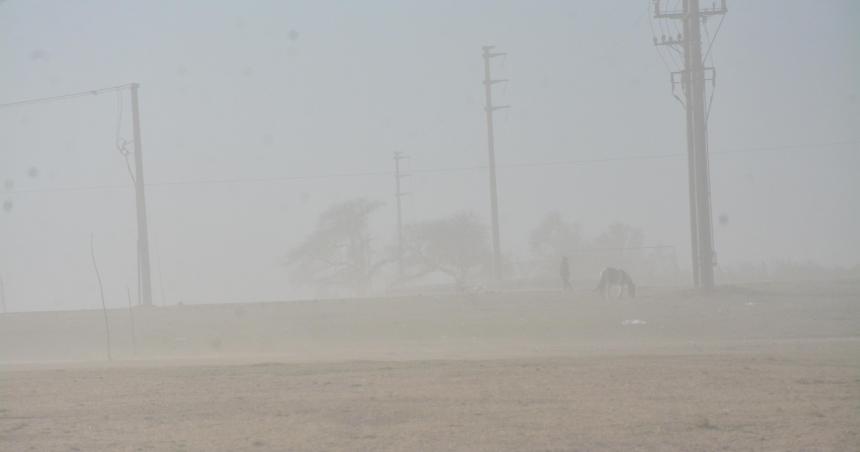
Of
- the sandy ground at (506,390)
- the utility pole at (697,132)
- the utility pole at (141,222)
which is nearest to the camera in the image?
the sandy ground at (506,390)

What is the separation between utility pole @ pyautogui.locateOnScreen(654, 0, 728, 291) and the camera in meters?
40.2

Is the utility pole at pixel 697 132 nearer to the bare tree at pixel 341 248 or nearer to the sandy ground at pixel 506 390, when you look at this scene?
the sandy ground at pixel 506 390

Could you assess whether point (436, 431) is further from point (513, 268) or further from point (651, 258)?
point (513, 268)

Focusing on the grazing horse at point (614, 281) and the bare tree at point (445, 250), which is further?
the bare tree at point (445, 250)

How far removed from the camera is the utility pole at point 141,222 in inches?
1924

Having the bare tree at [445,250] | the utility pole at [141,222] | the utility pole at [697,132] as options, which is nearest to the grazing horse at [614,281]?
the utility pole at [697,132]

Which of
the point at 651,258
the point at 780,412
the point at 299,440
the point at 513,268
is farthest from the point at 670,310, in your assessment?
the point at 513,268

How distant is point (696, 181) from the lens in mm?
40500

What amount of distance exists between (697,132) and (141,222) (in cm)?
2346

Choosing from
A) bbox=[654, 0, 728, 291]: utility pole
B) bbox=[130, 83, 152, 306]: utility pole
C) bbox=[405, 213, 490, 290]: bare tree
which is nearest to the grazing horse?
bbox=[654, 0, 728, 291]: utility pole

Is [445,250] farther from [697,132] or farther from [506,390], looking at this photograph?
[506,390]

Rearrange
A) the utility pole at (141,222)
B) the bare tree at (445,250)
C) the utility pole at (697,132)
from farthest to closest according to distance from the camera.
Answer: the bare tree at (445,250), the utility pole at (141,222), the utility pole at (697,132)

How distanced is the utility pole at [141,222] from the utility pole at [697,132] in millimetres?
22763

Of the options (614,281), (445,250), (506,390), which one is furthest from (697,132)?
(445,250)
